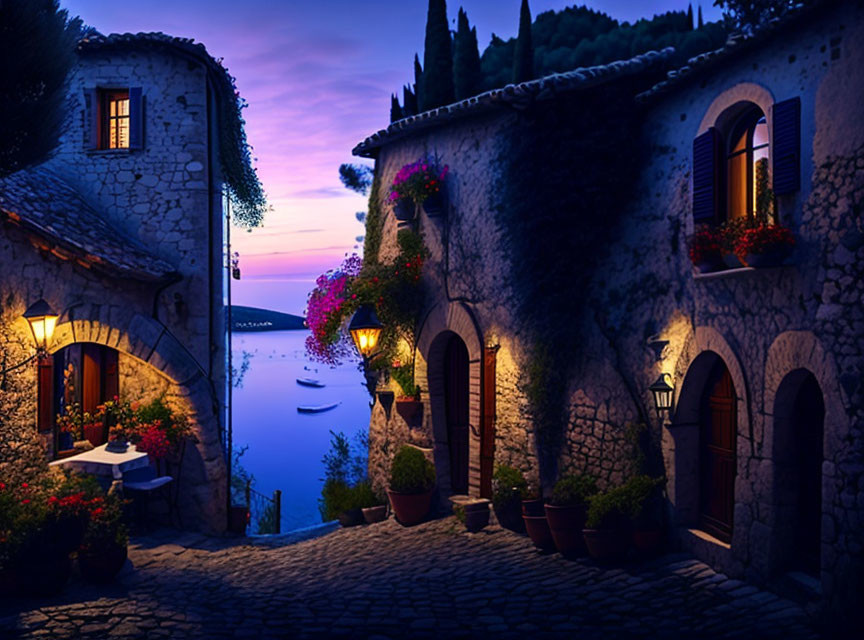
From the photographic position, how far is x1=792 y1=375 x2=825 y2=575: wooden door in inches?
247

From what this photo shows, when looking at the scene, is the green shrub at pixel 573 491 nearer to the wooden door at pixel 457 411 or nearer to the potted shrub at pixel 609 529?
the potted shrub at pixel 609 529

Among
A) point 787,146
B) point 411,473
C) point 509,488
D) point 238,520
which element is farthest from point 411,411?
point 787,146

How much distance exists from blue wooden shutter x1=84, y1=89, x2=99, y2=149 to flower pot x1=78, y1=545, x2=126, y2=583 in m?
6.86

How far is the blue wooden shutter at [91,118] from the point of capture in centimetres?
1154

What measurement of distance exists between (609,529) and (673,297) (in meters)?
2.60

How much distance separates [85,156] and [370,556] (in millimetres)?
7908

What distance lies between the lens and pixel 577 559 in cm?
784

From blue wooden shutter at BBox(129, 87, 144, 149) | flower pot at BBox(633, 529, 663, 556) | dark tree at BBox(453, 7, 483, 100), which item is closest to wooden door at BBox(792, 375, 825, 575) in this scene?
flower pot at BBox(633, 529, 663, 556)

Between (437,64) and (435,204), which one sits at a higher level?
(437,64)

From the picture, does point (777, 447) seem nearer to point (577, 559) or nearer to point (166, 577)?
point (577, 559)

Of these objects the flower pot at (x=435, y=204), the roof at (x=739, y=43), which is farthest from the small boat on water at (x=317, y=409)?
the roof at (x=739, y=43)

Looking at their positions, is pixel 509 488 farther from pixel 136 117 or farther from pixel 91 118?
pixel 91 118

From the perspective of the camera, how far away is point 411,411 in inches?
437

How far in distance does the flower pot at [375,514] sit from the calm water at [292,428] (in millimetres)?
22792
